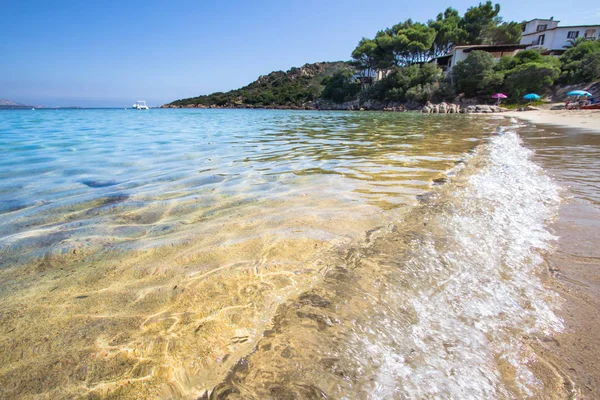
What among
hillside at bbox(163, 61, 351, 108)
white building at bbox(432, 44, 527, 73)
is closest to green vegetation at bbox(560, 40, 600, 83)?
white building at bbox(432, 44, 527, 73)

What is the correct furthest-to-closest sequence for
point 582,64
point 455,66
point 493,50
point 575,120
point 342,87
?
point 342,87
point 493,50
point 455,66
point 582,64
point 575,120

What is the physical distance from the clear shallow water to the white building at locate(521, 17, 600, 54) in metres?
61.3

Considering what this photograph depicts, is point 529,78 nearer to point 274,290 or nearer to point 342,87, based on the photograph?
point 342,87

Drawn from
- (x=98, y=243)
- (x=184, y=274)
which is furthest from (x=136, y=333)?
(x=98, y=243)

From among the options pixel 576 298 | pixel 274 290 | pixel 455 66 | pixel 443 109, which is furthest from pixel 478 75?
pixel 274 290

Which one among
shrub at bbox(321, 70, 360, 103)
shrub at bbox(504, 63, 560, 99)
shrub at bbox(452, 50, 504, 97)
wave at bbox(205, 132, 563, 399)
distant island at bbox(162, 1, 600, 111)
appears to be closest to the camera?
wave at bbox(205, 132, 563, 399)

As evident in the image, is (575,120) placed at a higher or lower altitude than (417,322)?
higher


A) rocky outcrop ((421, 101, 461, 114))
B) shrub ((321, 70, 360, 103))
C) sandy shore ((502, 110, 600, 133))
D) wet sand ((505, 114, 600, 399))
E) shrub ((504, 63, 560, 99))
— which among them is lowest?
wet sand ((505, 114, 600, 399))

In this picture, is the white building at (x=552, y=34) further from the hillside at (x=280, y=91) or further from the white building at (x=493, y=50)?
the hillside at (x=280, y=91)

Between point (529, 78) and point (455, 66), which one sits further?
point (455, 66)

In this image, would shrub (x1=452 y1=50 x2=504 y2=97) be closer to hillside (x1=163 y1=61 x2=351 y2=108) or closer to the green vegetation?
the green vegetation

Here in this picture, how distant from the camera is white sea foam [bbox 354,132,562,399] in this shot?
40.8 inches

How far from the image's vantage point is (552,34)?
153 ft

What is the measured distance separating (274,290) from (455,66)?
50.8 meters
